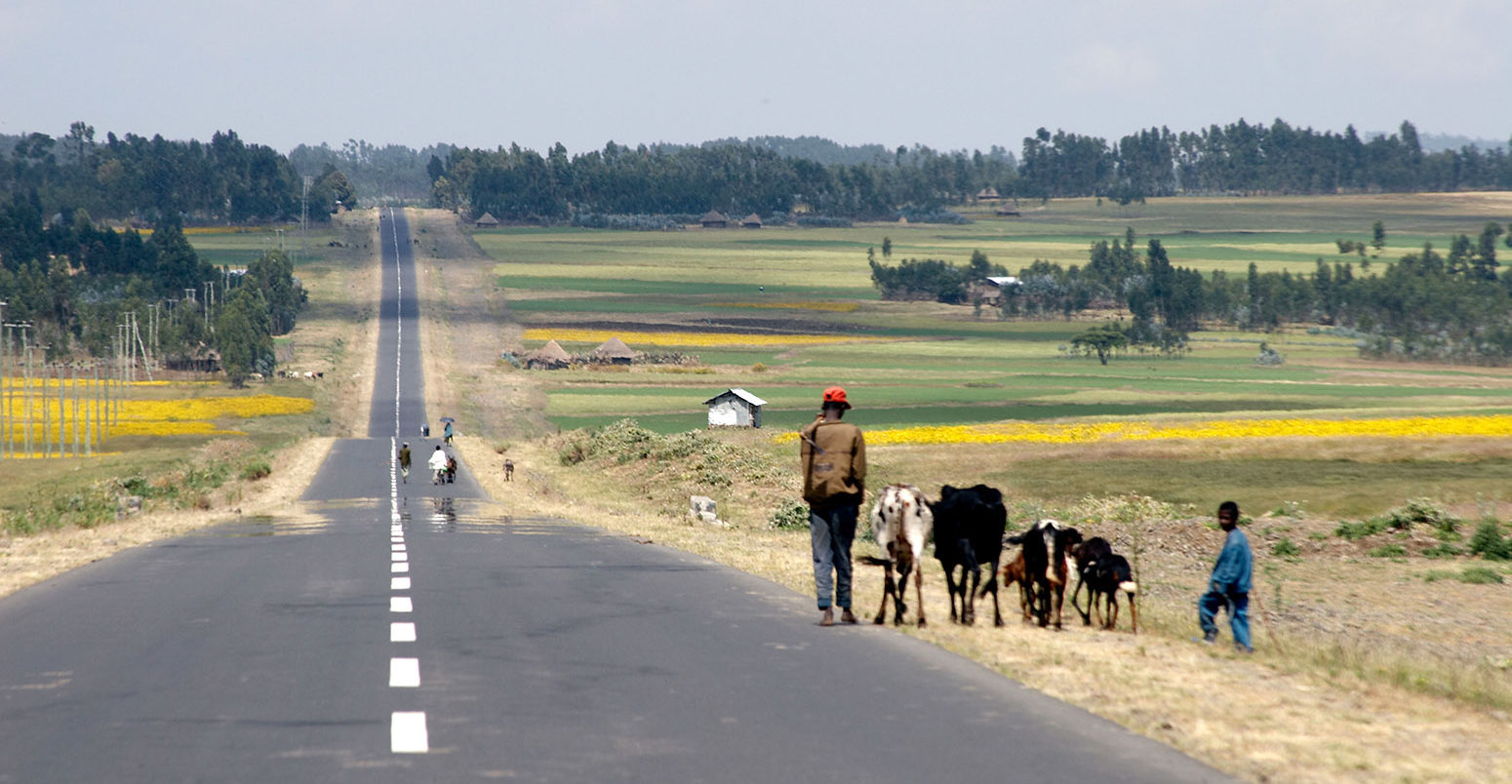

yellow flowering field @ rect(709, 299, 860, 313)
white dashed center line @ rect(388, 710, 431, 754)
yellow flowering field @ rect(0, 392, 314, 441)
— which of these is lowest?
yellow flowering field @ rect(0, 392, 314, 441)

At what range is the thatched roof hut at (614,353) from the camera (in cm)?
13075

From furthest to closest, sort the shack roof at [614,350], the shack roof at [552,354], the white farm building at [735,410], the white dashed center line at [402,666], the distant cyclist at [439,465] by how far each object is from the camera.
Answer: the shack roof at [614,350] → the shack roof at [552,354] → the white farm building at [735,410] → the distant cyclist at [439,465] → the white dashed center line at [402,666]

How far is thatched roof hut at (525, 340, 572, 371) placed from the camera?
12900 centimetres

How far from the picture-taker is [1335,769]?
29.3 feet

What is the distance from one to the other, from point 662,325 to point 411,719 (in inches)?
5893

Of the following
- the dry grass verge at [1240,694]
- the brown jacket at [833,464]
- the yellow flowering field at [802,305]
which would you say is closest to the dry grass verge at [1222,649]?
the dry grass verge at [1240,694]

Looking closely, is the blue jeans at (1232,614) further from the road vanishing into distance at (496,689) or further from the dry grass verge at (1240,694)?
the road vanishing into distance at (496,689)

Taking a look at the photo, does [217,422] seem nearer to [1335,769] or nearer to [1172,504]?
[1172,504]

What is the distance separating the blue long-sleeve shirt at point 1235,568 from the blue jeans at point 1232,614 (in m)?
0.09

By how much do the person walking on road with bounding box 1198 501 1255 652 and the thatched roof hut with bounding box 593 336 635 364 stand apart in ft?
378

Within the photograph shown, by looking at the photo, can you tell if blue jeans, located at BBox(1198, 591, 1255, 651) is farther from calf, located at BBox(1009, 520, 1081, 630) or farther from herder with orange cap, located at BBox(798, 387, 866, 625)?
herder with orange cap, located at BBox(798, 387, 866, 625)

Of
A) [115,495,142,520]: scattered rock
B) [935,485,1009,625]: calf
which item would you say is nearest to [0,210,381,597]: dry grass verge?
[115,495,142,520]: scattered rock

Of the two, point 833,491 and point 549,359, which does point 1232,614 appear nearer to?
point 833,491

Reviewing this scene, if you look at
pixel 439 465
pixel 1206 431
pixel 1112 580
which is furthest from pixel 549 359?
pixel 1112 580
